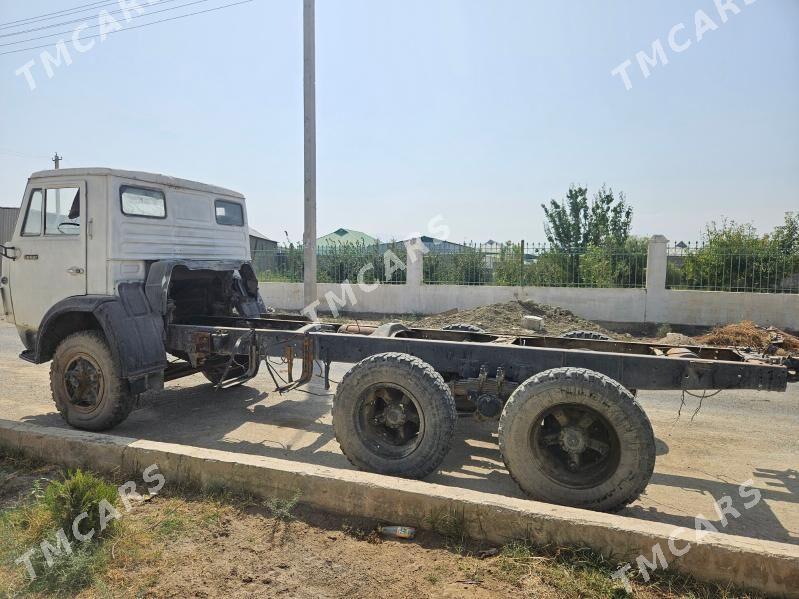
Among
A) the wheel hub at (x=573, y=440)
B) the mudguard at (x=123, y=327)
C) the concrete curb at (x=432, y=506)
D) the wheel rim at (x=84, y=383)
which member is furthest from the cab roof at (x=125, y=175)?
the wheel hub at (x=573, y=440)

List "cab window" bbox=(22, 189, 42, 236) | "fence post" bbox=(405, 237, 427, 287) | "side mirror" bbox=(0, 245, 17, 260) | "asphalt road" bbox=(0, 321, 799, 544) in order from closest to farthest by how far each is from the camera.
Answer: "asphalt road" bbox=(0, 321, 799, 544), "cab window" bbox=(22, 189, 42, 236), "side mirror" bbox=(0, 245, 17, 260), "fence post" bbox=(405, 237, 427, 287)

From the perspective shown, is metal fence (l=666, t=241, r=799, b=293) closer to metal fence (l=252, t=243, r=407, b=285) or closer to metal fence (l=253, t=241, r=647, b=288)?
metal fence (l=253, t=241, r=647, b=288)

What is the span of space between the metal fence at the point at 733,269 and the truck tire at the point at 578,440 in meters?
11.0

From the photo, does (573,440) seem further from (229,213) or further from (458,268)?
(458,268)

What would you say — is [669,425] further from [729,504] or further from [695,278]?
[695,278]

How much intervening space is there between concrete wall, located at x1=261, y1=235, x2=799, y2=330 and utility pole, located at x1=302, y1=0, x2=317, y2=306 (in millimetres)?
5203

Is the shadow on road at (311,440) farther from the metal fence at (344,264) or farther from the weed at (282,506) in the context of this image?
the metal fence at (344,264)

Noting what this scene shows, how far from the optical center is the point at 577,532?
285 centimetres

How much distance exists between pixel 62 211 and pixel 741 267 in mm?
13635

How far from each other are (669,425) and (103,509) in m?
5.28

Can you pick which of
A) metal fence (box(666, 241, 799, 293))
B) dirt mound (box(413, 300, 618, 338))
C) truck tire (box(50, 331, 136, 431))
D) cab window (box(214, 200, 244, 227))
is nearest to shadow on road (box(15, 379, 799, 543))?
truck tire (box(50, 331, 136, 431))

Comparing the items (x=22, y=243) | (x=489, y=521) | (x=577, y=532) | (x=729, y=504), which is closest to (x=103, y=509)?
(x=489, y=521)

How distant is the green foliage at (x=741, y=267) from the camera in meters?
12.4

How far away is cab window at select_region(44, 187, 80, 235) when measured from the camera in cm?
536
